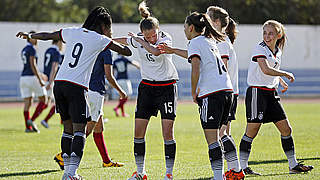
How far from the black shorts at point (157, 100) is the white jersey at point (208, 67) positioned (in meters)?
0.93

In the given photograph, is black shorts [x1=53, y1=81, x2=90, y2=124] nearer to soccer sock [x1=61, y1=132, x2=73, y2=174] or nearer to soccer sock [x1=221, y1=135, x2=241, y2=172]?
soccer sock [x1=61, y1=132, x2=73, y2=174]

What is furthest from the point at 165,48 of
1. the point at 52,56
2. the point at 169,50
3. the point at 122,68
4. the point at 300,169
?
the point at 122,68

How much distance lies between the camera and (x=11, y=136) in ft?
46.7

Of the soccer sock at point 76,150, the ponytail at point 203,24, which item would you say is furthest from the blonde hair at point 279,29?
the soccer sock at point 76,150

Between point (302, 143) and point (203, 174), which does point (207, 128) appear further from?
point (302, 143)

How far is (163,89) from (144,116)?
44 cm

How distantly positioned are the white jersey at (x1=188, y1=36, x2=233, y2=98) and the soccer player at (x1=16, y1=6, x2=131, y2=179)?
3.53ft

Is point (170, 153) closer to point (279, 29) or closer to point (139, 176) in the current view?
point (139, 176)

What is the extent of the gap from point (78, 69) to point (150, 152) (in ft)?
13.7

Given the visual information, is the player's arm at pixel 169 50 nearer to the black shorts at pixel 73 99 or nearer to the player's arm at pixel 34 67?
the black shorts at pixel 73 99

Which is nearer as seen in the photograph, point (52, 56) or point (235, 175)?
point (235, 175)

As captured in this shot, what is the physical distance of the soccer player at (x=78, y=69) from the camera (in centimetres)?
729

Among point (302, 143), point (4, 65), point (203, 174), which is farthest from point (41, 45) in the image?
point (203, 174)

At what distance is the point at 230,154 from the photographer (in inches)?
300
